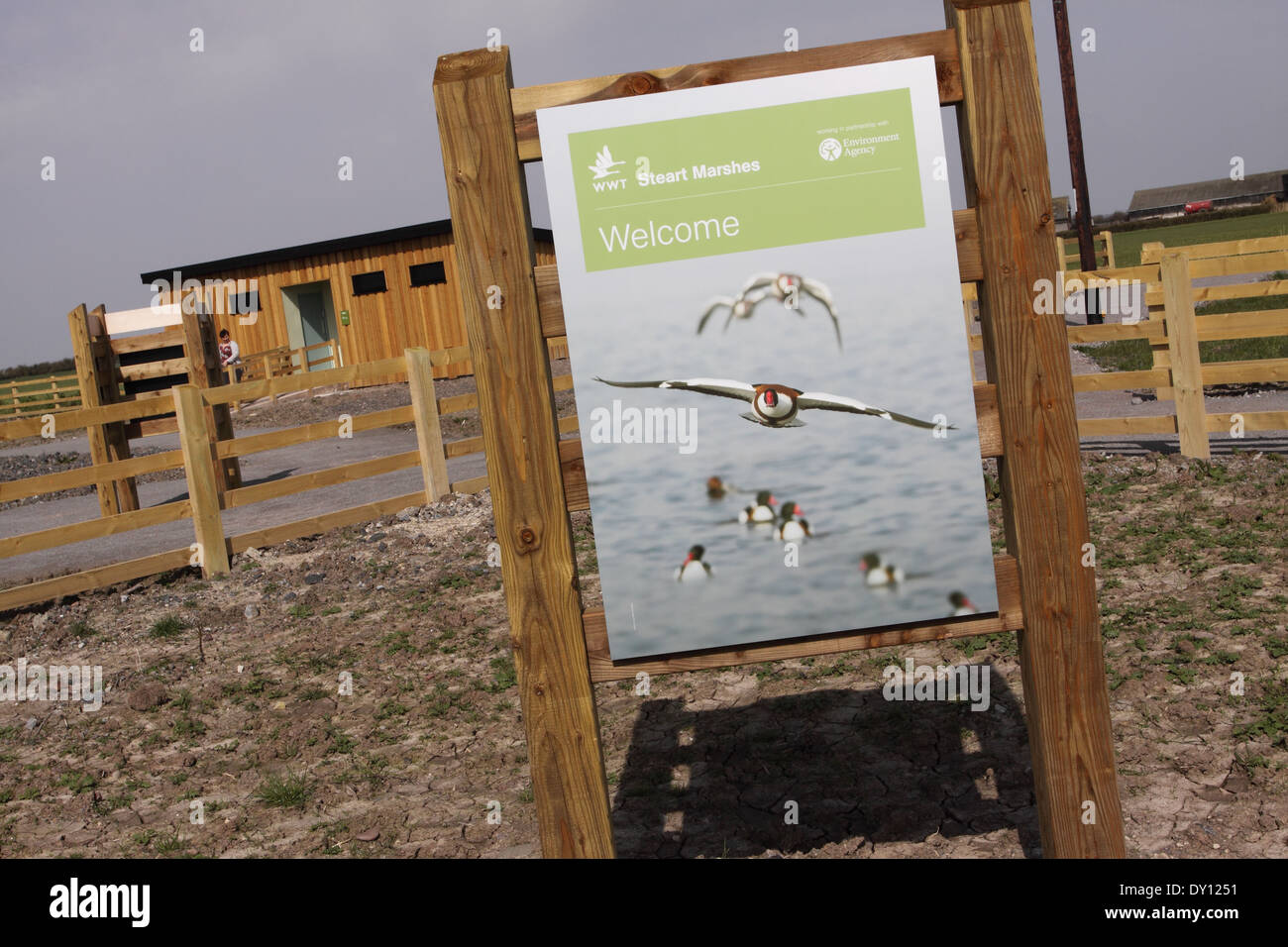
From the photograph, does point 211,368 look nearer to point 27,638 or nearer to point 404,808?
point 27,638

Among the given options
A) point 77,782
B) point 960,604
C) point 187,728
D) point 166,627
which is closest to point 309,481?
point 166,627

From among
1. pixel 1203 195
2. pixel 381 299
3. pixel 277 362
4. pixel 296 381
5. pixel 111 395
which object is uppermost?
pixel 1203 195

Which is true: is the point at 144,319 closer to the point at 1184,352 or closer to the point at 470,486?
the point at 470,486

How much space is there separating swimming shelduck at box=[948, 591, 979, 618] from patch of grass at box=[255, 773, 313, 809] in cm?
310

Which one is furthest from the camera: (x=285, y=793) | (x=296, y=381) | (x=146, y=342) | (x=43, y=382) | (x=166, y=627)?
(x=43, y=382)

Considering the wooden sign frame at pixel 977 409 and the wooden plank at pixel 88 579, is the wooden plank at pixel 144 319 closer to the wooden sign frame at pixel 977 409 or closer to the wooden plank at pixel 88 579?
the wooden plank at pixel 88 579

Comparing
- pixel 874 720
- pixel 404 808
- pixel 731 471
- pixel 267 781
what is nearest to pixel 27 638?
pixel 267 781

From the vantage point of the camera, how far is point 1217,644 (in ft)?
17.1

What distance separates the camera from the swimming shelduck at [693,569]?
122 inches

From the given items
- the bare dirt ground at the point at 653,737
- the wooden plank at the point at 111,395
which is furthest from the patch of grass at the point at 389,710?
the wooden plank at the point at 111,395

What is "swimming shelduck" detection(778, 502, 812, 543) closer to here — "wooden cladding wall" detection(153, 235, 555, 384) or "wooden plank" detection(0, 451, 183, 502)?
"wooden plank" detection(0, 451, 183, 502)

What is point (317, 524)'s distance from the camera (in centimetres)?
979

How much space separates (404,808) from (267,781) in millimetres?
835

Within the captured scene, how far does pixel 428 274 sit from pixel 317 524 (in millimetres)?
17167
